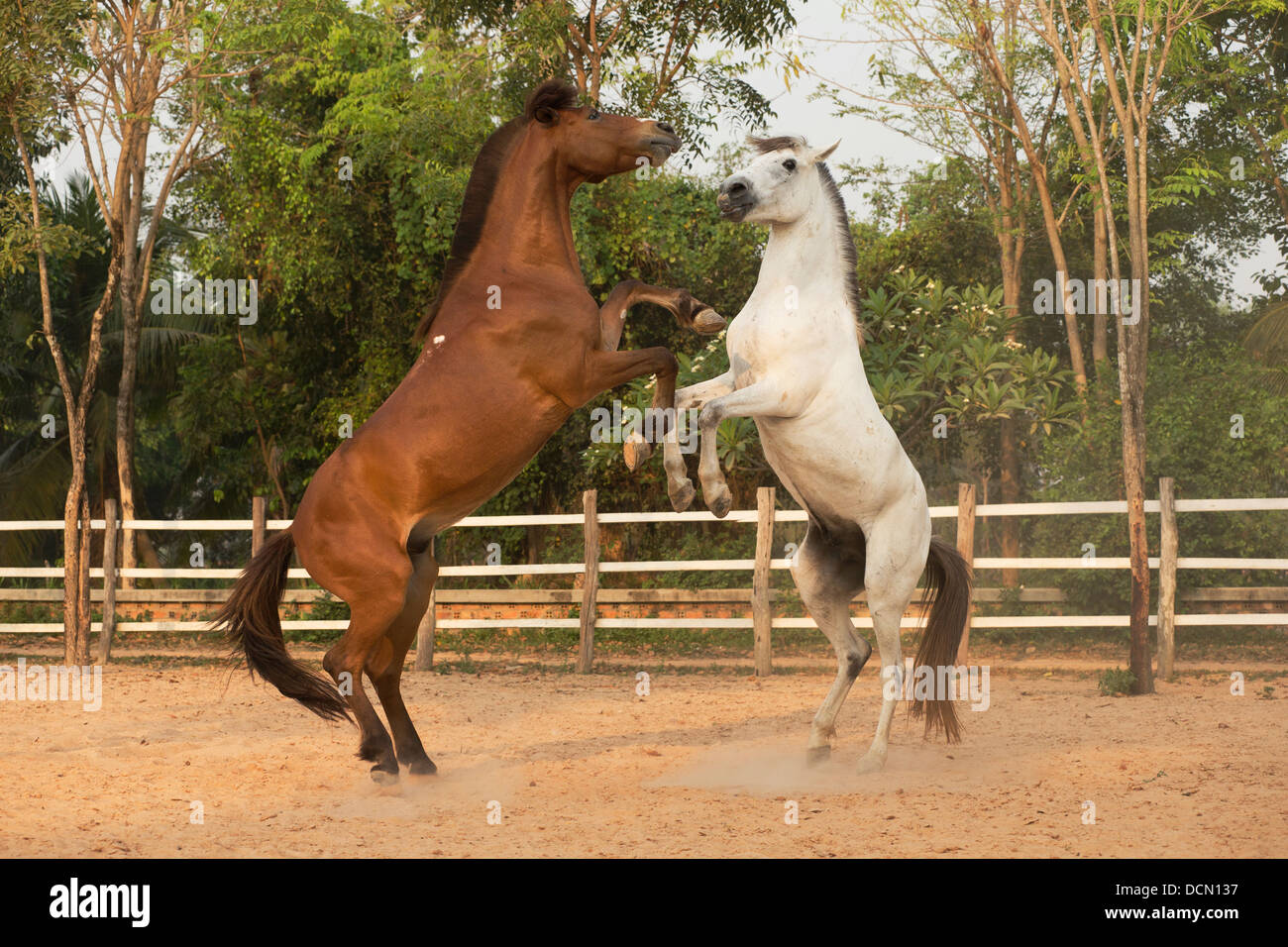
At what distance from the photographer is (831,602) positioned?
237 inches

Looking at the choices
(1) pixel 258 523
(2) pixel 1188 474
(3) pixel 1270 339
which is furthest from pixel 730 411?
(3) pixel 1270 339

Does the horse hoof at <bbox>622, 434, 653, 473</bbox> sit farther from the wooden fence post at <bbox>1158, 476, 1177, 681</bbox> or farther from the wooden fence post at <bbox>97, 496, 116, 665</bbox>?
the wooden fence post at <bbox>97, 496, 116, 665</bbox>

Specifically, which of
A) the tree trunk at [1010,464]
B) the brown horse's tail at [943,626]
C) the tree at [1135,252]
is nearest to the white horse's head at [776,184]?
the brown horse's tail at [943,626]

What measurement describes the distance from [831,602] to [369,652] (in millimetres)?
2262

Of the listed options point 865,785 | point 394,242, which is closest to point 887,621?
point 865,785

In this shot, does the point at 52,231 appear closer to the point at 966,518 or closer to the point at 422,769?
the point at 422,769

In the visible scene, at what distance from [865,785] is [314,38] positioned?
12256mm

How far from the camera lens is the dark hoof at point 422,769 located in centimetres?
585

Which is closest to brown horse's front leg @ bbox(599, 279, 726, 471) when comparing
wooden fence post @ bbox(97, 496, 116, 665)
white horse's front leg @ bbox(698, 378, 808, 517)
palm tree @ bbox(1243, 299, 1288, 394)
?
white horse's front leg @ bbox(698, 378, 808, 517)

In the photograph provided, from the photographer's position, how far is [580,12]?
13.3m

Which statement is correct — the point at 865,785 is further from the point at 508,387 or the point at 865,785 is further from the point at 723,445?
the point at 723,445

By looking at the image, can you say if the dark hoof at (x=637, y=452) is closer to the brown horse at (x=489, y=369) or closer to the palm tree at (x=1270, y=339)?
the brown horse at (x=489, y=369)

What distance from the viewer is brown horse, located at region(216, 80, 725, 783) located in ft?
16.5

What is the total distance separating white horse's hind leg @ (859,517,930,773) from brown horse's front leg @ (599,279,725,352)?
4.55ft
